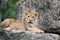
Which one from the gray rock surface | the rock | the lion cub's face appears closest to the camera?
the rock

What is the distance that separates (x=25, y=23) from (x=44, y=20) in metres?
0.51

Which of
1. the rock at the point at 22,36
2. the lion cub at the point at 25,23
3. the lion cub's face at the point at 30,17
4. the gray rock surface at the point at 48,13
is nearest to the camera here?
the rock at the point at 22,36

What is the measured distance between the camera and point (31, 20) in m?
6.52

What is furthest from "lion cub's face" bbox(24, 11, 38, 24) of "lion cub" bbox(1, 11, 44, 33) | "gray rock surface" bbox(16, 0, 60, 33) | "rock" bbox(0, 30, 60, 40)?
"rock" bbox(0, 30, 60, 40)

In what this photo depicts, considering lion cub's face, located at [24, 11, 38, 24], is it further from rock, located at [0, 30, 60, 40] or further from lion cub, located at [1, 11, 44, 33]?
rock, located at [0, 30, 60, 40]

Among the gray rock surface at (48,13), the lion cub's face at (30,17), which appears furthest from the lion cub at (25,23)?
the gray rock surface at (48,13)

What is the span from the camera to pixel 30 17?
659 centimetres

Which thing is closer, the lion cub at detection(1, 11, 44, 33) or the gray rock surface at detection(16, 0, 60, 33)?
the lion cub at detection(1, 11, 44, 33)

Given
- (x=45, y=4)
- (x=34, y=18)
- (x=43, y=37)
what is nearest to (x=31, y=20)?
(x=34, y=18)

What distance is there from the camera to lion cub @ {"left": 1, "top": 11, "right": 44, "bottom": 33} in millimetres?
6117

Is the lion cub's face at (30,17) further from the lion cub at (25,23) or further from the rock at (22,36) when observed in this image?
the rock at (22,36)

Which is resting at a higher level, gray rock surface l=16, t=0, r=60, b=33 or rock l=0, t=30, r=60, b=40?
gray rock surface l=16, t=0, r=60, b=33

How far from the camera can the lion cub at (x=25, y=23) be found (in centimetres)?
612

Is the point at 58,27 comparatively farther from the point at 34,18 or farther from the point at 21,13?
the point at 21,13
